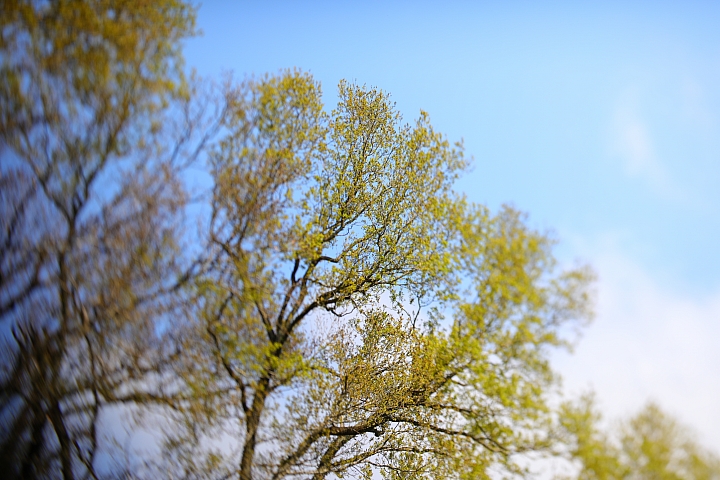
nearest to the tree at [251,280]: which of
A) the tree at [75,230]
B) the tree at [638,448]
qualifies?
the tree at [75,230]

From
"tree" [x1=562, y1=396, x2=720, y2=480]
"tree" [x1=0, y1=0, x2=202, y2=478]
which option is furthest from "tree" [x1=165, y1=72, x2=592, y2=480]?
"tree" [x1=0, y1=0, x2=202, y2=478]

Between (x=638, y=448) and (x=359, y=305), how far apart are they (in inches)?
256

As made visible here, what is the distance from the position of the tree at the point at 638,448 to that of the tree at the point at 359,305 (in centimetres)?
69

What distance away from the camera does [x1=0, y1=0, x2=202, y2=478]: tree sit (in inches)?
359

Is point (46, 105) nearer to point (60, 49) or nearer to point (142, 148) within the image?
point (60, 49)

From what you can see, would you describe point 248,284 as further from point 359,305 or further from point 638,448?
point 638,448

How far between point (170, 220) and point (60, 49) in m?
3.59

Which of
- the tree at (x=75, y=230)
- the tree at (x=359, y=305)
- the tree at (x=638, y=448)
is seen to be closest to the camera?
the tree at (x=75, y=230)

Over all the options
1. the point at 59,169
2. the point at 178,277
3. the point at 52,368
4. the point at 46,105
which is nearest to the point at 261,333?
the point at 178,277

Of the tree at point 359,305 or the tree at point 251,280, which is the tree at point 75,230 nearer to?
the tree at point 251,280

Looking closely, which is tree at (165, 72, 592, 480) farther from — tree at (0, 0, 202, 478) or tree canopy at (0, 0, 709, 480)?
tree at (0, 0, 202, 478)

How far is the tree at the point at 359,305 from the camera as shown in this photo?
10742mm

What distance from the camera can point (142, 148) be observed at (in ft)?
32.3

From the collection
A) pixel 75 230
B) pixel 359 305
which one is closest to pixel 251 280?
pixel 359 305
